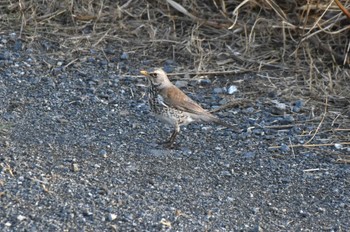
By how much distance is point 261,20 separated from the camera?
9586mm

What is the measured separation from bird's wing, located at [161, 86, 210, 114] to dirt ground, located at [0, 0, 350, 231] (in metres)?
0.31

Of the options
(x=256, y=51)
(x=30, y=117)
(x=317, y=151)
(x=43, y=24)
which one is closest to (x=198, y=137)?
(x=317, y=151)

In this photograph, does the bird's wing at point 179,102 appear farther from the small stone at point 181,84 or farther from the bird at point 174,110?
the small stone at point 181,84

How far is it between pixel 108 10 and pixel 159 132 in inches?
108

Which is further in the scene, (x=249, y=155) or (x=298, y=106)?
(x=298, y=106)

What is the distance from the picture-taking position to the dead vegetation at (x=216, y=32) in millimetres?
8922

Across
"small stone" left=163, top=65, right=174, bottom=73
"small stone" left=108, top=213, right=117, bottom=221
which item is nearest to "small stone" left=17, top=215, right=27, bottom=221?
"small stone" left=108, top=213, right=117, bottom=221

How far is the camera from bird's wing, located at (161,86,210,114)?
7.25m

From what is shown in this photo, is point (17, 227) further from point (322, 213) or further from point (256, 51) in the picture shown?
point (256, 51)

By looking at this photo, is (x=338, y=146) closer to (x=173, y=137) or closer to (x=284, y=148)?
(x=284, y=148)

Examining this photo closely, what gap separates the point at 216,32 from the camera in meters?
9.55

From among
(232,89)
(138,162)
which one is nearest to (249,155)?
(138,162)

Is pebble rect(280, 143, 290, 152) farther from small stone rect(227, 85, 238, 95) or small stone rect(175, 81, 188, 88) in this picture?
small stone rect(175, 81, 188, 88)

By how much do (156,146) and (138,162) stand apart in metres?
0.45
